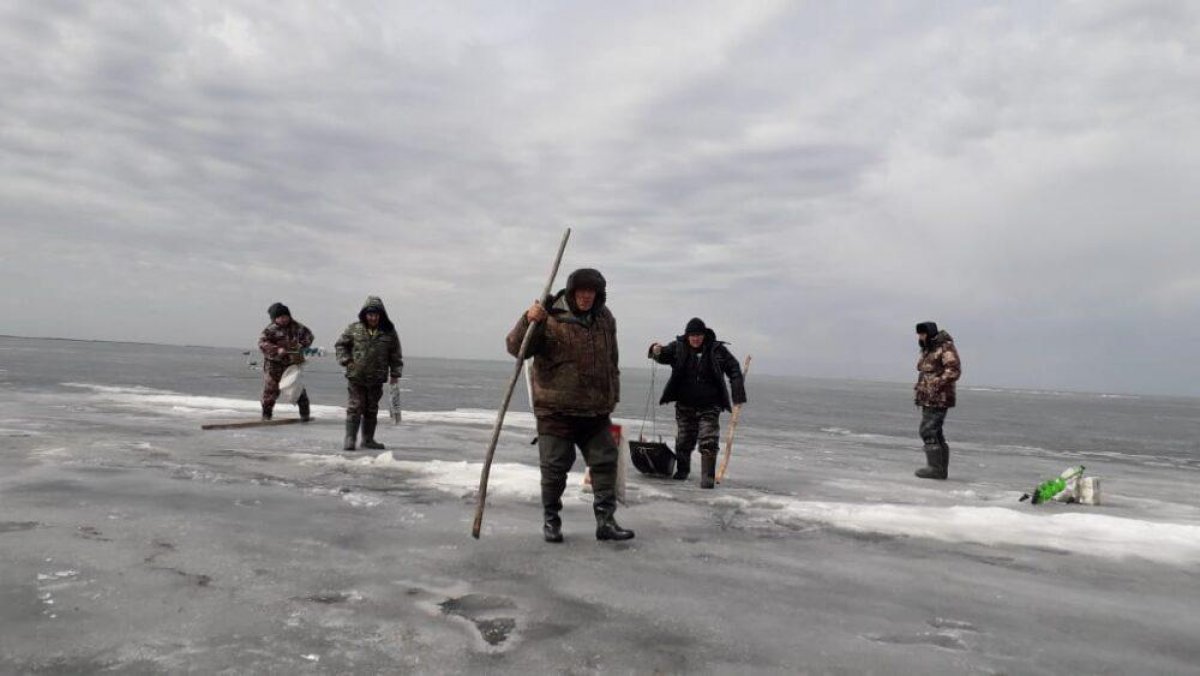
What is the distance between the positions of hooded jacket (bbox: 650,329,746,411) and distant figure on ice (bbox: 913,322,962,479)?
11.4 feet

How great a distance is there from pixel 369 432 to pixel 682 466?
4524 mm

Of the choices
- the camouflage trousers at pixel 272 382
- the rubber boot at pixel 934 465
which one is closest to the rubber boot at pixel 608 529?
the rubber boot at pixel 934 465

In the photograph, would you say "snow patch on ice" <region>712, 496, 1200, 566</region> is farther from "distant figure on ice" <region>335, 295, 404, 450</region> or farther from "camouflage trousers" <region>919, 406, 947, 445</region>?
"distant figure on ice" <region>335, 295, 404, 450</region>

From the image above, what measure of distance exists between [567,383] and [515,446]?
6435mm

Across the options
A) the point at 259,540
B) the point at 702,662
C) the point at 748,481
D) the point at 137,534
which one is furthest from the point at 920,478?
the point at 137,534

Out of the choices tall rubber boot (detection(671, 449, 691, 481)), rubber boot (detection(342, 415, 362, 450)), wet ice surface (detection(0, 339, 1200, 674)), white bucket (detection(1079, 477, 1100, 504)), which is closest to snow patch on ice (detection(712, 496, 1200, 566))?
wet ice surface (detection(0, 339, 1200, 674))

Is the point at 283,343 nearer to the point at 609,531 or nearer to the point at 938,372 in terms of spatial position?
the point at 609,531

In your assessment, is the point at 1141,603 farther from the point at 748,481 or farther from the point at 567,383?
the point at 748,481

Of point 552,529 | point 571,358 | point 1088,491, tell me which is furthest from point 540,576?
point 1088,491

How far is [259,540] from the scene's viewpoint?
Answer: 4.73 m

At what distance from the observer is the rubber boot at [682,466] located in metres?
8.36

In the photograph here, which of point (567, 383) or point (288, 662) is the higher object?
point (567, 383)

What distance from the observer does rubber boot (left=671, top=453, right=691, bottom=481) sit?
8.36 meters

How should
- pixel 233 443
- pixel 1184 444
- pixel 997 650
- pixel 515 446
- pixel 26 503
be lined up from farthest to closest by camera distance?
pixel 1184 444 < pixel 515 446 < pixel 233 443 < pixel 26 503 < pixel 997 650
